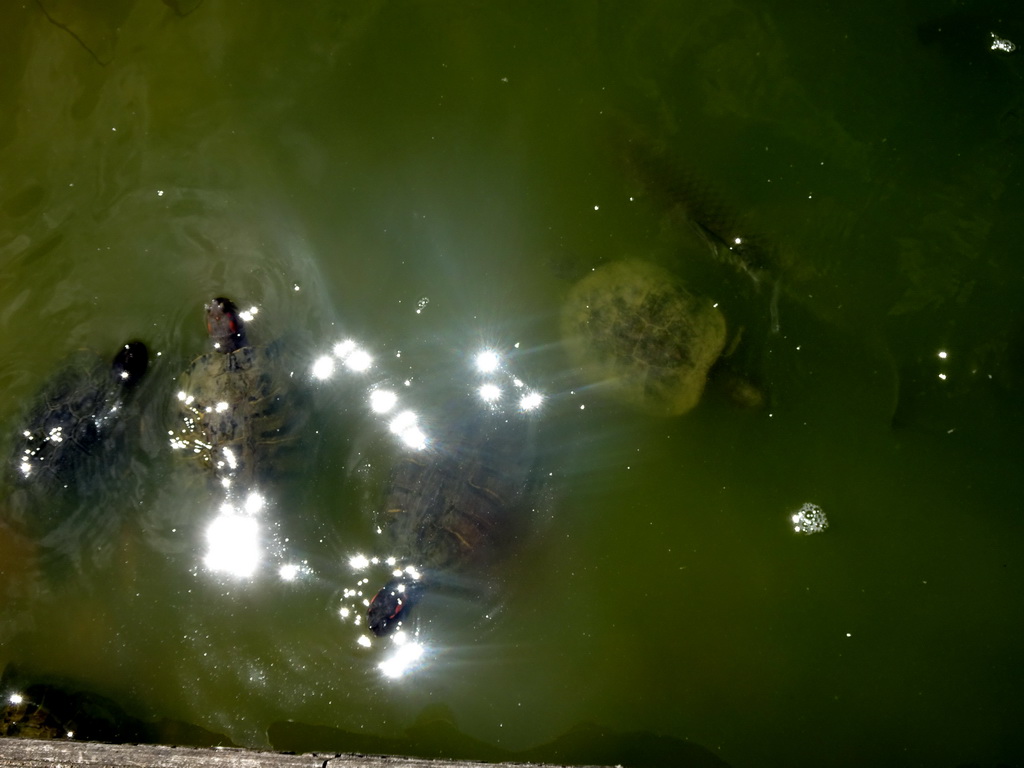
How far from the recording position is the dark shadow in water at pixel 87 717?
10.5 ft

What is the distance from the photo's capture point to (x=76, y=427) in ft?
11.3

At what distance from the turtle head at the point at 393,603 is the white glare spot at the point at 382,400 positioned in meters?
0.89

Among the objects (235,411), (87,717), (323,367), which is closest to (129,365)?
(235,411)

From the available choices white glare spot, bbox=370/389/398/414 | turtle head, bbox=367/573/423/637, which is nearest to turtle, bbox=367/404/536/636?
turtle head, bbox=367/573/423/637

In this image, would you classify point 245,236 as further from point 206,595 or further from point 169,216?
point 206,595

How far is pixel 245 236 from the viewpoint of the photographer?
3.75 meters

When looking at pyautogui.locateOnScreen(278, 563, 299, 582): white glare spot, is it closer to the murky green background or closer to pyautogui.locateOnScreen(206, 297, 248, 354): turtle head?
the murky green background

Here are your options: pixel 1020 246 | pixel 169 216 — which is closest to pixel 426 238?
pixel 169 216

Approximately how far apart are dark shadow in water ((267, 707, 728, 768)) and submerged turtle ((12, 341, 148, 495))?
1.79 metres

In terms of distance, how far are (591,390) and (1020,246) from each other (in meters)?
2.41

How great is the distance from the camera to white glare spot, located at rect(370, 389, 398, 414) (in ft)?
11.6

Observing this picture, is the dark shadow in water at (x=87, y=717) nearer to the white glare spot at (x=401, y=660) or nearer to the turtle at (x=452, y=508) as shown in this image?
the white glare spot at (x=401, y=660)

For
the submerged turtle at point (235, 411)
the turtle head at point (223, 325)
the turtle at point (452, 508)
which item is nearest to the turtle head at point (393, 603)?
the turtle at point (452, 508)

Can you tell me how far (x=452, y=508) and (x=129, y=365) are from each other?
2001 mm
